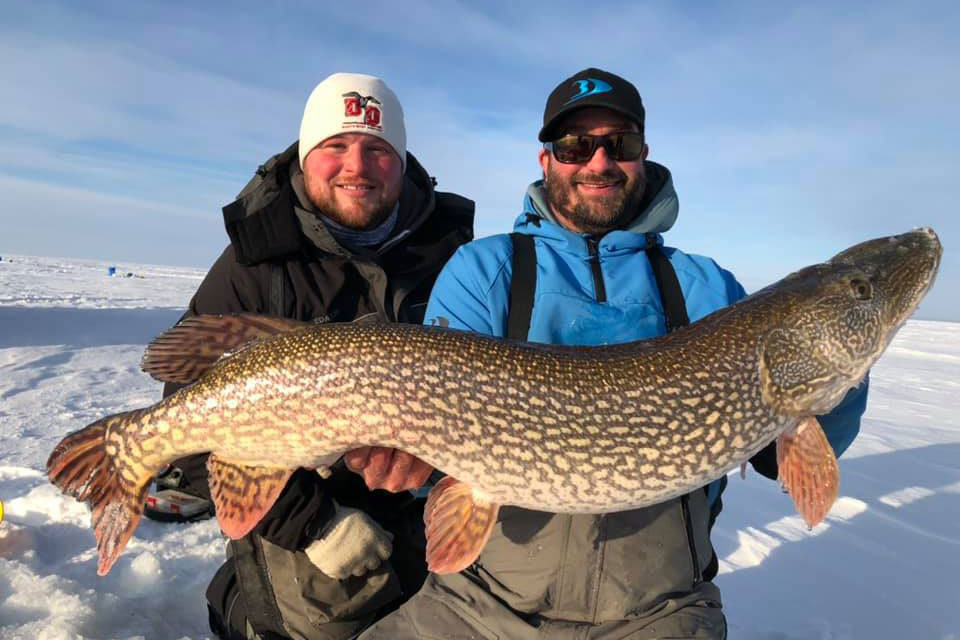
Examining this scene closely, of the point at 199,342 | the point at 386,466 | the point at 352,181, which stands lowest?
the point at 386,466

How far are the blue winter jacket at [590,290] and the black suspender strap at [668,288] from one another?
1.2 inches

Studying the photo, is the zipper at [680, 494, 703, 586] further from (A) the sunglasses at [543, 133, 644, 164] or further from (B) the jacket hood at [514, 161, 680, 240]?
(A) the sunglasses at [543, 133, 644, 164]

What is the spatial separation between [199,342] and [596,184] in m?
1.92

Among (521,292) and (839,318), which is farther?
(521,292)

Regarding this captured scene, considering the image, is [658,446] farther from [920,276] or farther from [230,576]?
[230,576]

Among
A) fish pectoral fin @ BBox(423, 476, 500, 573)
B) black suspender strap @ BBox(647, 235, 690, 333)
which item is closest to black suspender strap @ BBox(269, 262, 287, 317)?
fish pectoral fin @ BBox(423, 476, 500, 573)

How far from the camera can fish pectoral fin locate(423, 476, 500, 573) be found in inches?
81.4

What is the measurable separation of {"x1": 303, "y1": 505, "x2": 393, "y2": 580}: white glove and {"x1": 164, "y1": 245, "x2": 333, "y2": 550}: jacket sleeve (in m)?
0.06

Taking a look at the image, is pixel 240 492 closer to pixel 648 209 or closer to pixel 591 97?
pixel 648 209

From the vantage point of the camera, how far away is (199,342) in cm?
226

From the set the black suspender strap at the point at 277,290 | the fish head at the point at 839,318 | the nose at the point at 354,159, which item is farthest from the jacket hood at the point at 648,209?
the black suspender strap at the point at 277,290

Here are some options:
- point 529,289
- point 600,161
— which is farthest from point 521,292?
point 600,161

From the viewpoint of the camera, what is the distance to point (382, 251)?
3.40 meters

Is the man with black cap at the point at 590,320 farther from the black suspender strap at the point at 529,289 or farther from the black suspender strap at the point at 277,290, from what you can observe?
the black suspender strap at the point at 277,290
